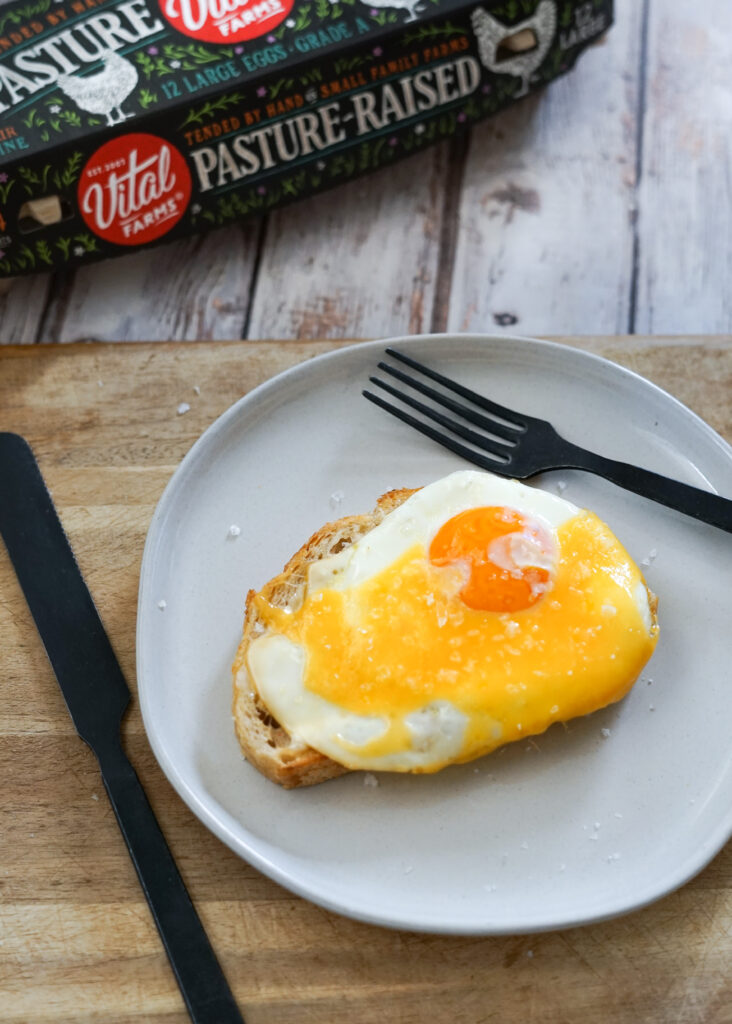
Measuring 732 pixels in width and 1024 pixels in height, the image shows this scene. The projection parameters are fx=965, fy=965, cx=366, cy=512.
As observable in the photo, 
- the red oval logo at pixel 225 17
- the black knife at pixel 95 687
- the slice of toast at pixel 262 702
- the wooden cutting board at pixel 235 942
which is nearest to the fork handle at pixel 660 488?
the slice of toast at pixel 262 702

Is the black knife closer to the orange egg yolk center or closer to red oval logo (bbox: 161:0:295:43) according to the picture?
the orange egg yolk center

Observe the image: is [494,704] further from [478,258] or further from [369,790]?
[478,258]

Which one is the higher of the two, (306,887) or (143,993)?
(306,887)

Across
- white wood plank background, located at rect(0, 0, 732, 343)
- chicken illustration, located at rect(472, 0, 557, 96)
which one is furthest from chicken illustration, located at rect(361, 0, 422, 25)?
white wood plank background, located at rect(0, 0, 732, 343)

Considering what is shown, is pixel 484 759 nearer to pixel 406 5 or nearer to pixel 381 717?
pixel 381 717

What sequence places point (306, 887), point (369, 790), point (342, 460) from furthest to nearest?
point (342, 460), point (369, 790), point (306, 887)

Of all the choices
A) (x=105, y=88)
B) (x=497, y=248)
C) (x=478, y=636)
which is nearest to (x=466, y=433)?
(x=478, y=636)

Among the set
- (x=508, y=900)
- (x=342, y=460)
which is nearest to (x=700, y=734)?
(x=508, y=900)
